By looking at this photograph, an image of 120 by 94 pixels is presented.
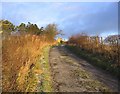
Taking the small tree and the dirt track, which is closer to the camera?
the dirt track

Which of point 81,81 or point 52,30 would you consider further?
point 52,30

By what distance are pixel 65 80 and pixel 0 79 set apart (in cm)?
435

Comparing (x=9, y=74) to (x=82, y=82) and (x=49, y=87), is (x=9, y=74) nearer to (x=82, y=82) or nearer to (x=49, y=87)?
(x=49, y=87)

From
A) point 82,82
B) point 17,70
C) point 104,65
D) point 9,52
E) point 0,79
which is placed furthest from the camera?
point 104,65

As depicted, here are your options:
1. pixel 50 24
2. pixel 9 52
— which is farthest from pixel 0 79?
pixel 50 24

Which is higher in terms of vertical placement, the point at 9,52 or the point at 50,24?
the point at 50,24

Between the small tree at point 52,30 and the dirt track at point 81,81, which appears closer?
the dirt track at point 81,81

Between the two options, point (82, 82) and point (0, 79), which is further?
point (82, 82)

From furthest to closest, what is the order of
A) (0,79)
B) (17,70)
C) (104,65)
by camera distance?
1. (104,65)
2. (17,70)
3. (0,79)

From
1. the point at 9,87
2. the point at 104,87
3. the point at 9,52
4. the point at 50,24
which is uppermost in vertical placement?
the point at 50,24

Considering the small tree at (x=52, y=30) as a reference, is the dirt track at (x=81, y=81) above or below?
below

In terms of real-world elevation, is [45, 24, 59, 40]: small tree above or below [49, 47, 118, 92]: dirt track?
above

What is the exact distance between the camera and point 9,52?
9.73 m

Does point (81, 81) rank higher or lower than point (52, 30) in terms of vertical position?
lower
